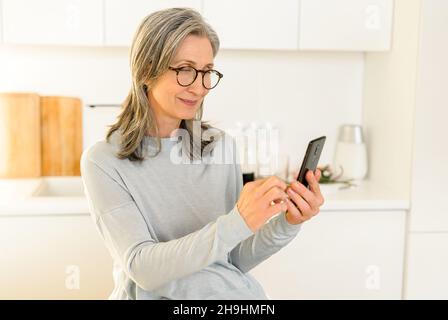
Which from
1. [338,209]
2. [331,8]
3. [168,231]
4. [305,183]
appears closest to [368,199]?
[338,209]

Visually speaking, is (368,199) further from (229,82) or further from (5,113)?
(5,113)

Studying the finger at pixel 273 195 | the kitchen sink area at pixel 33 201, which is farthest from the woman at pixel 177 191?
the kitchen sink area at pixel 33 201

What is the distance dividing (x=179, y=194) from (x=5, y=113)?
4.07ft

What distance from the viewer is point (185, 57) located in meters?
1.25

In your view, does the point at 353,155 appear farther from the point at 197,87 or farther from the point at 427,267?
the point at 197,87

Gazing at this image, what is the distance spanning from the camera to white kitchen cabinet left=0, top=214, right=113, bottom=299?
199cm

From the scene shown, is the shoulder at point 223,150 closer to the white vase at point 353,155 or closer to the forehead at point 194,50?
the forehead at point 194,50

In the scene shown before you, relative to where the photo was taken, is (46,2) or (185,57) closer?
(185,57)

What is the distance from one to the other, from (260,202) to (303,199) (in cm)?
18

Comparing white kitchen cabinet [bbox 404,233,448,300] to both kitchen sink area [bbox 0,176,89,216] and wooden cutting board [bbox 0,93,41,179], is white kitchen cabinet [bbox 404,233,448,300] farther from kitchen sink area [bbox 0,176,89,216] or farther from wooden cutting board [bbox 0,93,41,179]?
wooden cutting board [bbox 0,93,41,179]

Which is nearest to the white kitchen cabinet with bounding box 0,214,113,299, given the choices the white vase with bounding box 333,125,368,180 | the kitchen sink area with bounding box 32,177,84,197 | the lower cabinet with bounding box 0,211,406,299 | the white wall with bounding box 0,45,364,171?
the lower cabinet with bounding box 0,211,406,299

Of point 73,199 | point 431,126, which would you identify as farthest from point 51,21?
point 431,126

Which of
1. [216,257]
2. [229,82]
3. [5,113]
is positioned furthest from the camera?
[229,82]

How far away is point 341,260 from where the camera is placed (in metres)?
2.17
